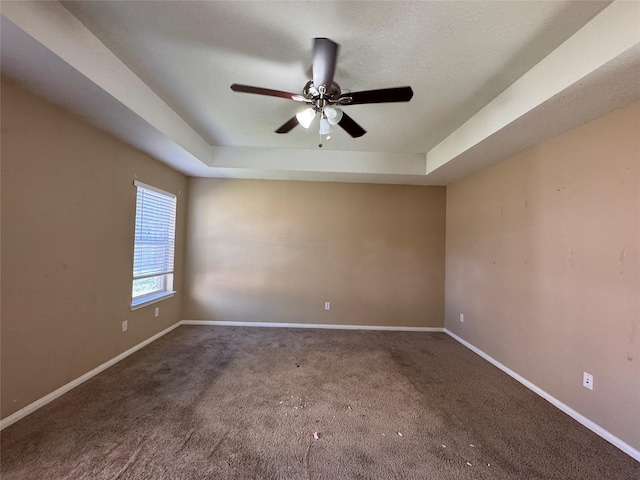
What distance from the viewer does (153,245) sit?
350 cm

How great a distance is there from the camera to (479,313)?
337cm

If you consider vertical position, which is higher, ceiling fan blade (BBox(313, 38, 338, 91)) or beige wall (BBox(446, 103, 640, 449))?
ceiling fan blade (BBox(313, 38, 338, 91))

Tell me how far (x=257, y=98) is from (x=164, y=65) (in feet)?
2.36

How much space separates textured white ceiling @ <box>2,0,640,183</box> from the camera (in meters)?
1.47

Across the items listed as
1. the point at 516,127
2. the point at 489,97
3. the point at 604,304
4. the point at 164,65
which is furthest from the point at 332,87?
the point at 604,304

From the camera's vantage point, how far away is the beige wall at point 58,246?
1818mm

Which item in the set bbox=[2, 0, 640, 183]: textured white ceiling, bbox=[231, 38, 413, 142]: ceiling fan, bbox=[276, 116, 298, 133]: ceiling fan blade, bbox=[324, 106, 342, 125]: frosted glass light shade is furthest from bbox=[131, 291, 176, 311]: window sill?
bbox=[324, 106, 342, 125]: frosted glass light shade

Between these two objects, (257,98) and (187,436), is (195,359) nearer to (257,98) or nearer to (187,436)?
(187,436)

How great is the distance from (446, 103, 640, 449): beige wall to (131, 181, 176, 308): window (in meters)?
4.15

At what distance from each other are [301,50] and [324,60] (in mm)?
317

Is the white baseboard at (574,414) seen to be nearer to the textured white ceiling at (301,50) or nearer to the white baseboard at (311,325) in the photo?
the white baseboard at (311,325)

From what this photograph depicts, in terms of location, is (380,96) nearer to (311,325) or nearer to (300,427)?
(300,427)

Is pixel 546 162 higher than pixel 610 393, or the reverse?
pixel 546 162

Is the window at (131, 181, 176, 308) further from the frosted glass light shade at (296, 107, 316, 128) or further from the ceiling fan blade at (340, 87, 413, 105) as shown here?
the ceiling fan blade at (340, 87, 413, 105)
